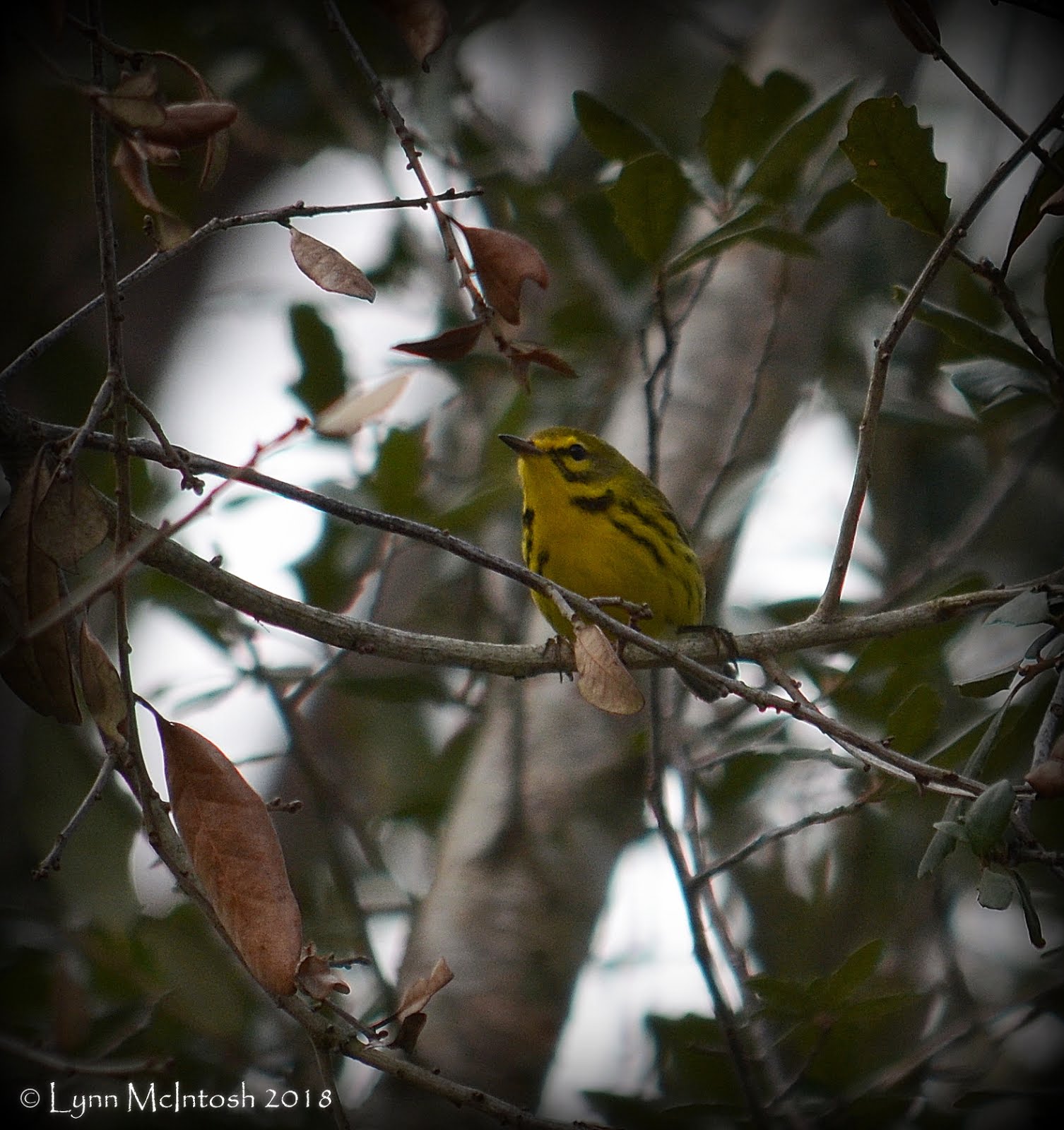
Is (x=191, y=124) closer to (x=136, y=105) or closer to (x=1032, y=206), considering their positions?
(x=136, y=105)

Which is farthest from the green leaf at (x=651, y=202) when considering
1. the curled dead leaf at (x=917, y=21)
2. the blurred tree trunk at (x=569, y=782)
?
the curled dead leaf at (x=917, y=21)

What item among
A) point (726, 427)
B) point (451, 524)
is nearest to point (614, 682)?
point (451, 524)

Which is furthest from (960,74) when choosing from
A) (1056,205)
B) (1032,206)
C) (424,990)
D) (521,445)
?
(521,445)

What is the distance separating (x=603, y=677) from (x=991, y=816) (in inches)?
22.5

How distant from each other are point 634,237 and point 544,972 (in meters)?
2.13

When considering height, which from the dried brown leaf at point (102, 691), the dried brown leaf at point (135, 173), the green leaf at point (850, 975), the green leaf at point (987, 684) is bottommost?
the green leaf at point (850, 975)

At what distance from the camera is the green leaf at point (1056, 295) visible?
237 cm

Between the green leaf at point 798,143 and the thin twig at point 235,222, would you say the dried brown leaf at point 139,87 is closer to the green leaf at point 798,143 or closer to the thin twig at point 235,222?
the thin twig at point 235,222

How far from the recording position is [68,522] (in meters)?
1.56

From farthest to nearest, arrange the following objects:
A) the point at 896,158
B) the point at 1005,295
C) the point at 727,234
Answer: the point at 727,234 < the point at 896,158 < the point at 1005,295

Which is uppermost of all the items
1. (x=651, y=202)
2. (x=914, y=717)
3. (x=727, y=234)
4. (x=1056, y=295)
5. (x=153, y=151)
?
(x=651, y=202)

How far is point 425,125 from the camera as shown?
427 cm

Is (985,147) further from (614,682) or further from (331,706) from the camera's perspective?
(614,682)

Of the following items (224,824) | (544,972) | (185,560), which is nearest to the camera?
(224,824)
